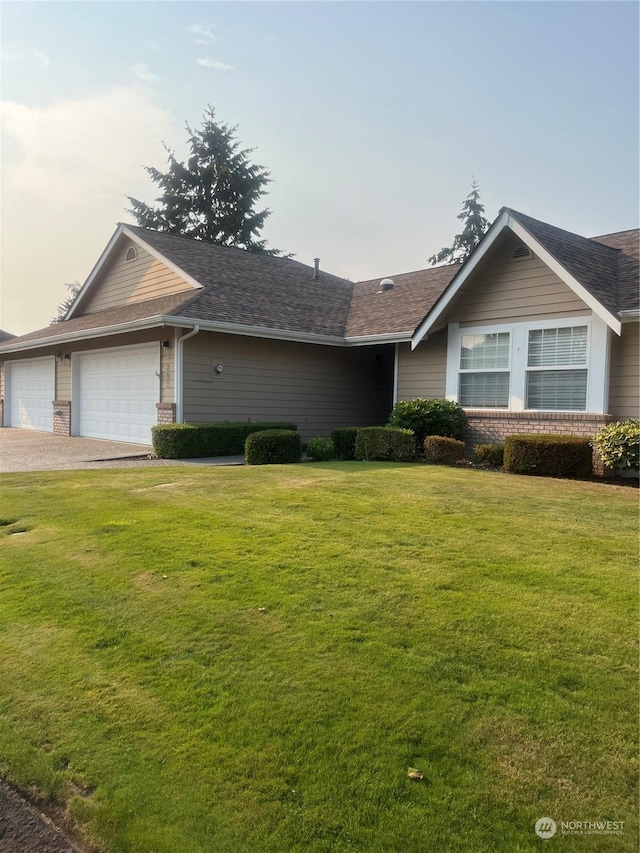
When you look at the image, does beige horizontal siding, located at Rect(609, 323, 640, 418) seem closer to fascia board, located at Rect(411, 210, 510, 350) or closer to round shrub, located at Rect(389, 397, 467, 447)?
fascia board, located at Rect(411, 210, 510, 350)

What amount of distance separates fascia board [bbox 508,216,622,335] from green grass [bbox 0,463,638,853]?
18.9 feet

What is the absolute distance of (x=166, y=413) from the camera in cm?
1464

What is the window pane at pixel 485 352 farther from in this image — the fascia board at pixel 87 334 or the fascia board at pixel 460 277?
the fascia board at pixel 87 334

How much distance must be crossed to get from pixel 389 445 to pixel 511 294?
4234 millimetres

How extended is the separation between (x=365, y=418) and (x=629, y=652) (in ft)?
52.4

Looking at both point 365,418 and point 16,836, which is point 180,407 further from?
point 16,836

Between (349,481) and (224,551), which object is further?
(349,481)

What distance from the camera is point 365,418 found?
19219mm

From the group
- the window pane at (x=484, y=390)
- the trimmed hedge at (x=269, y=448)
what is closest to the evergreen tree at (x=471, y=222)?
the window pane at (x=484, y=390)

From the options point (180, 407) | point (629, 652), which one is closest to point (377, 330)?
point (180, 407)

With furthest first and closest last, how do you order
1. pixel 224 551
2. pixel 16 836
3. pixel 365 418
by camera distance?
pixel 365 418, pixel 224 551, pixel 16 836

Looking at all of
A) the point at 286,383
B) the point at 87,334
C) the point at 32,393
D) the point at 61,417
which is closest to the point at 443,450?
the point at 286,383

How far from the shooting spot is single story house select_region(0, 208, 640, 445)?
11.6 meters

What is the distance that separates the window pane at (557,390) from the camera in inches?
457
